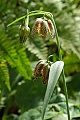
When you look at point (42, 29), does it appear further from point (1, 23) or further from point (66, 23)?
point (66, 23)

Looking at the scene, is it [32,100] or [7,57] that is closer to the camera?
[7,57]

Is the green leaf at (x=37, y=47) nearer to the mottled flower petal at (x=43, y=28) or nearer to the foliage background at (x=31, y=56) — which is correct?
the foliage background at (x=31, y=56)

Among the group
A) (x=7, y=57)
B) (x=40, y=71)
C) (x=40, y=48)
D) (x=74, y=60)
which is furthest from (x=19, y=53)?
(x=74, y=60)

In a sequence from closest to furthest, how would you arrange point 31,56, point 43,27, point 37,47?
point 43,27 < point 37,47 < point 31,56

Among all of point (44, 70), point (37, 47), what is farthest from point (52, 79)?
point (37, 47)

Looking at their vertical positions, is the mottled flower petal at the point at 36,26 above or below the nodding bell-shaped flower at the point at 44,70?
above

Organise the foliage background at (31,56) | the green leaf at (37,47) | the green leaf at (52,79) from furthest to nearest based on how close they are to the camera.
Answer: the green leaf at (37,47) < the foliage background at (31,56) < the green leaf at (52,79)

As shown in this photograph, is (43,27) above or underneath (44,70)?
above

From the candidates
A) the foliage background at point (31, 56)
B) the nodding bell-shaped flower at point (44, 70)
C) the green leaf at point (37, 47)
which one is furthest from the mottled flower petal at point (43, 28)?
the green leaf at point (37, 47)

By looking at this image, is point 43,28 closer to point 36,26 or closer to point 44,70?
point 36,26
